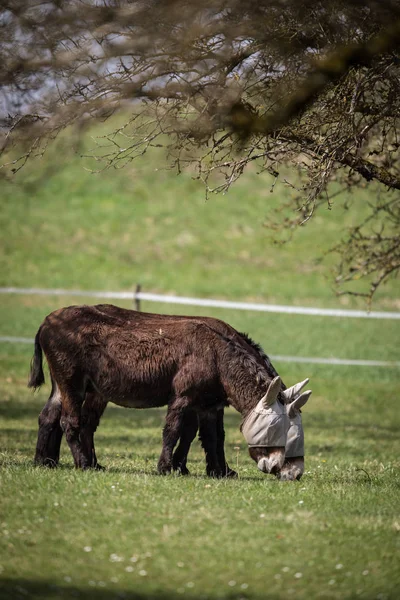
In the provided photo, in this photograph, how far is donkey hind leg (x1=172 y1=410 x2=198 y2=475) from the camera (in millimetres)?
9039

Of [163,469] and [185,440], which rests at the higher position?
[185,440]

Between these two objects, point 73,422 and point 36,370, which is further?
point 36,370

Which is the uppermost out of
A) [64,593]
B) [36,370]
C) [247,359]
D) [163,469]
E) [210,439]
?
[247,359]

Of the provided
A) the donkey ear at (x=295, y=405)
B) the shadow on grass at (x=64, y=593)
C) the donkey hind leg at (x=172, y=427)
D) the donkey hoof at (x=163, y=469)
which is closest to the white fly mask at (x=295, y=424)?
the donkey ear at (x=295, y=405)

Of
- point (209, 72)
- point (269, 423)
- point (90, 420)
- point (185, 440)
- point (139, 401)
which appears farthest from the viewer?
point (185, 440)

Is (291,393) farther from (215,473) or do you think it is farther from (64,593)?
(64,593)

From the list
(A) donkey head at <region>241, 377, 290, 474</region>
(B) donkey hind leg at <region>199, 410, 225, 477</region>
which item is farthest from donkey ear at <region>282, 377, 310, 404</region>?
(B) donkey hind leg at <region>199, 410, 225, 477</region>

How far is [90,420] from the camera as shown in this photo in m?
8.91

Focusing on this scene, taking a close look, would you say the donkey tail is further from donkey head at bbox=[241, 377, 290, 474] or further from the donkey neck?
donkey head at bbox=[241, 377, 290, 474]

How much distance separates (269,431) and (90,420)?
6.02 feet

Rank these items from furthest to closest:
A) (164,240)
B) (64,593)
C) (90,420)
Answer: (164,240) < (90,420) < (64,593)

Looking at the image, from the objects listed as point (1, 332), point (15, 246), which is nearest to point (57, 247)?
point (15, 246)

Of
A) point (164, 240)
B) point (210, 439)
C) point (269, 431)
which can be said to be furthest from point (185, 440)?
point (164, 240)

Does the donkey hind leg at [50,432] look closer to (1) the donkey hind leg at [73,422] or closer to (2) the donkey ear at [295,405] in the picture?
(1) the donkey hind leg at [73,422]
